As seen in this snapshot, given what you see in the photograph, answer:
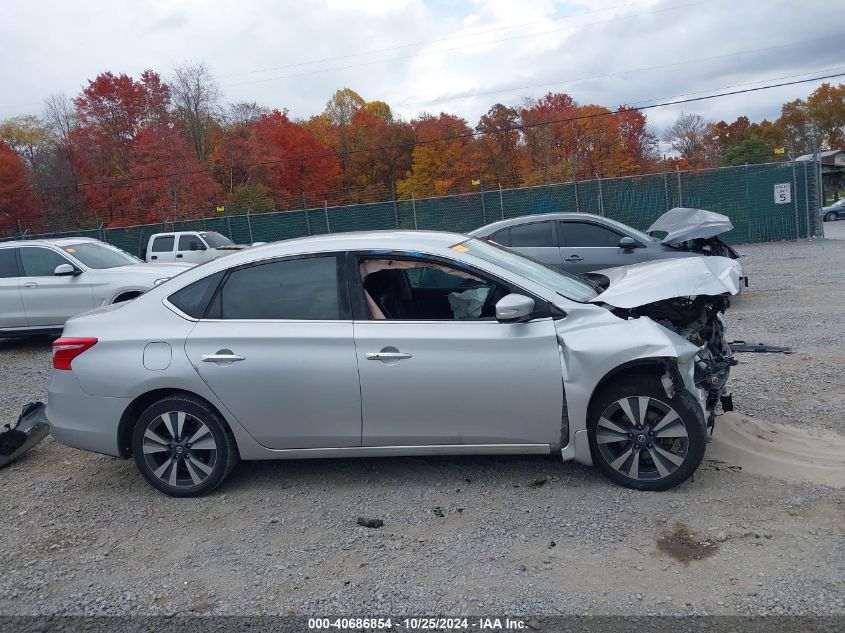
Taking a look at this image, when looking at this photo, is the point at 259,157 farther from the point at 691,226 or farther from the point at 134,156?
the point at 691,226

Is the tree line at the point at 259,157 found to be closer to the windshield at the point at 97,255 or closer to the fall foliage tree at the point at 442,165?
the fall foliage tree at the point at 442,165

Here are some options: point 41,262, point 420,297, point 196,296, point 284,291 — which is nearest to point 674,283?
point 420,297

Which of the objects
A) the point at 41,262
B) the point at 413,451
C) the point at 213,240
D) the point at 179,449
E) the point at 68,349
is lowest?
the point at 413,451

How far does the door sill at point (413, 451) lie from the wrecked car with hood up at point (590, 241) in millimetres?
6033

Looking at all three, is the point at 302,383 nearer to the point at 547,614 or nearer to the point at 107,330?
the point at 107,330

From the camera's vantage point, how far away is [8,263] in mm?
10852

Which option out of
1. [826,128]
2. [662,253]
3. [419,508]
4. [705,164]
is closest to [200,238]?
[662,253]

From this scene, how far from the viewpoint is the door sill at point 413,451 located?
4.35 meters

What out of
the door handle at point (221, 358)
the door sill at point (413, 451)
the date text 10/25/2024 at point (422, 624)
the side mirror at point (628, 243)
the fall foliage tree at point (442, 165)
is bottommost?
the date text 10/25/2024 at point (422, 624)

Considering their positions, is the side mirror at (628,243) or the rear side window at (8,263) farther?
the rear side window at (8,263)

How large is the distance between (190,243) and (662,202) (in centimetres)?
1436

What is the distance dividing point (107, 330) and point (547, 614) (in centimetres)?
330

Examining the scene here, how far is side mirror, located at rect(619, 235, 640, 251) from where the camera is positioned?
10.2m

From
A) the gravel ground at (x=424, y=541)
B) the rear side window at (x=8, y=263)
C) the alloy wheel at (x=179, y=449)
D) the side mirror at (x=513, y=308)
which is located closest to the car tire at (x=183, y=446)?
the alloy wheel at (x=179, y=449)
